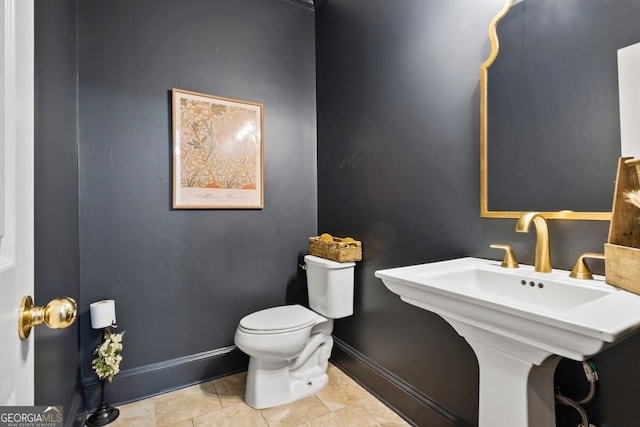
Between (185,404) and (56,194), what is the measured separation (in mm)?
1296

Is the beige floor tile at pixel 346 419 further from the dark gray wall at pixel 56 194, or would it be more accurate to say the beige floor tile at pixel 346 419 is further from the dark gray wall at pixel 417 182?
the dark gray wall at pixel 56 194

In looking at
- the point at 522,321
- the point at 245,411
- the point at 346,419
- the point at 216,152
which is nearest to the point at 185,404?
the point at 245,411

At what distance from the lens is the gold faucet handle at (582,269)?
94cm

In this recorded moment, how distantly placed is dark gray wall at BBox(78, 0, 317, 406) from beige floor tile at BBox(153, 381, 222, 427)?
0.27ft

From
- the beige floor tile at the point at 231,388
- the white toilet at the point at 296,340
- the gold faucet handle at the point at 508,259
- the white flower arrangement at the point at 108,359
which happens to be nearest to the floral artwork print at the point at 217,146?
the white toilet at the point at 296,340

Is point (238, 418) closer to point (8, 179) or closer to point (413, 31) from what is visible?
point (8, 179)

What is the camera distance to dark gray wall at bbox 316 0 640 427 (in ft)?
3.78

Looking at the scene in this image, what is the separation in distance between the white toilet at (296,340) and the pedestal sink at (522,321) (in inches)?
32.7

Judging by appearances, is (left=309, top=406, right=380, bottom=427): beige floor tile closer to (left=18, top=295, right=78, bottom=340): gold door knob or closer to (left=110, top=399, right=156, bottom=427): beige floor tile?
(left=110, top=399, right=156, bottom=427): beige floor tile

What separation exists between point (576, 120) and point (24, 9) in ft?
4.68

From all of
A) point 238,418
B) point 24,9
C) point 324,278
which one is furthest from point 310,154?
point 24,9

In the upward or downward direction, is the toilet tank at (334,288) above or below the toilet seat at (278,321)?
above

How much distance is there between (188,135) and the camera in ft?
6.34

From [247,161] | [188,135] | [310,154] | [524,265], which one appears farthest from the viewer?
[310,154]
